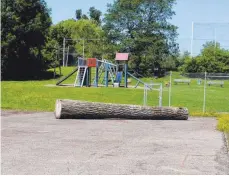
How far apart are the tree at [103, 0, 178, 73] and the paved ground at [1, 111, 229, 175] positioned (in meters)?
51.8

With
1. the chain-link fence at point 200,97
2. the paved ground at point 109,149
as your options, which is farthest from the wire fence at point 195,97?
the paved ground at point 109,149

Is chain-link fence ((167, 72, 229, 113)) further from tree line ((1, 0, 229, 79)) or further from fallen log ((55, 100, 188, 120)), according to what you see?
tree line ((1, 0, 229, 79))

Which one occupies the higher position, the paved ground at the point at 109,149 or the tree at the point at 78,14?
the tree at the point at 78,14

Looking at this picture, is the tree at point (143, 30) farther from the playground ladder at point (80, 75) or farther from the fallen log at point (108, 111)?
the fallen log at point (108, 111)

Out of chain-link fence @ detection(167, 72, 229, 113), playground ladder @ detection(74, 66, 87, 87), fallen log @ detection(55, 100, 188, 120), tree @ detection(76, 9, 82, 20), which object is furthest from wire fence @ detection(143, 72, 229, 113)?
tree @ detection(76, 9, 82, 20)

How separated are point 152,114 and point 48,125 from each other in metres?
4.45

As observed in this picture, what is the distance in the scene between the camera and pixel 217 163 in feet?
26.6

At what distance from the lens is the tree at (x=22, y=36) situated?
171 ft

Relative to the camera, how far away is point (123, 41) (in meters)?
66.3

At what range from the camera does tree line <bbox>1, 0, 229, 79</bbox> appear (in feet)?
178

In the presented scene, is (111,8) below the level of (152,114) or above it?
above

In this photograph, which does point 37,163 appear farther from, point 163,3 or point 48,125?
point 163,3

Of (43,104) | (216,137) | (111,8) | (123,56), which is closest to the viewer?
(216,137)

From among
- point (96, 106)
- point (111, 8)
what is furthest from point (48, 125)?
point (111, 8)
